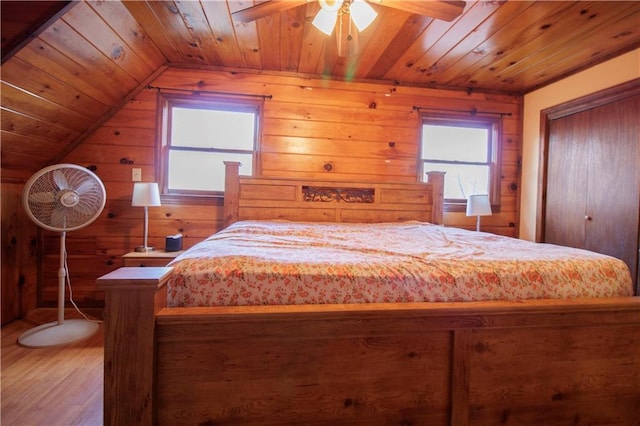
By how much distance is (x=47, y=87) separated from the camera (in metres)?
2.04

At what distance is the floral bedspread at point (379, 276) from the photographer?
100 cm

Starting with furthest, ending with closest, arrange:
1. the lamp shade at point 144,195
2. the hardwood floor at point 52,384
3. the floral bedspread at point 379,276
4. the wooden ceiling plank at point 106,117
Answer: the wooden ceiling plank at point 106,117 < the lamp shade at point 144,195 < the hardwood floor at point 52,384 < the floral bedspread at point 379,276

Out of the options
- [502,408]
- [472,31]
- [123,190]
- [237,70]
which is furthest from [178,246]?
[472,31]

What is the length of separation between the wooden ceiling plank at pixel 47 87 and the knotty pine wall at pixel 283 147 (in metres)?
0.30

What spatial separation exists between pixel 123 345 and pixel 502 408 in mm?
1282

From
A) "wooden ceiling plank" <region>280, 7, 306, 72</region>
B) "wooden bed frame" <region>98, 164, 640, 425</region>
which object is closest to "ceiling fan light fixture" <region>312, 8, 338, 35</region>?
"wooden ceiling plank" <region>280, 7, 306, 72</region>

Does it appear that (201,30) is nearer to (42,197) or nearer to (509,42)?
(42,197)

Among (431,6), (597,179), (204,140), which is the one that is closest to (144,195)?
(204,140)

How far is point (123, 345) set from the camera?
0.87 metres

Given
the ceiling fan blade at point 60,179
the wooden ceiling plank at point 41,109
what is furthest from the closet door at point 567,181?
the wooden ceiling plank at point 41,109

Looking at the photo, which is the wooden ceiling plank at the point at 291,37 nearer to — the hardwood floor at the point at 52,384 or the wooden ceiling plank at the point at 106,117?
the wooden ceiling plank at the point at 106,117

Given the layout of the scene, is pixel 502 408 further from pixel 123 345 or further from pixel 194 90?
pixel 194 90

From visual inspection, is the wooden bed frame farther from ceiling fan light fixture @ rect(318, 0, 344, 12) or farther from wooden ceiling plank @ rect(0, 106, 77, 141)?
wooden ceiling plank @ rect(0, 106, 77, 141)

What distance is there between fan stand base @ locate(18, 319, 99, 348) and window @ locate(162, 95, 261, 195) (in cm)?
130
